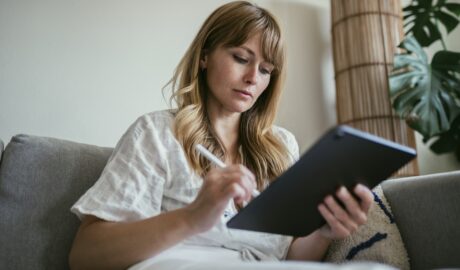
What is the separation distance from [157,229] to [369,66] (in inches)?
63.5

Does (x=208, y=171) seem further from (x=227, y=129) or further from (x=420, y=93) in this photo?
(x=420, y=93)

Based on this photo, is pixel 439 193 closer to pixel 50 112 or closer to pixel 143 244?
pixel 143 244

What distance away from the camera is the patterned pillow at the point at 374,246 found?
0.97 meters

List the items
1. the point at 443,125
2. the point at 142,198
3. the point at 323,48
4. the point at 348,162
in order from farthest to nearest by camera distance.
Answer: the point at 323,48 → the point at 443,125 → the point at 142,198 → the point at 348,162

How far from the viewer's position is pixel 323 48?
2.43 metres

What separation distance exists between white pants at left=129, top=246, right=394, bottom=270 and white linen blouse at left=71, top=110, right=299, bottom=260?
0.04 m

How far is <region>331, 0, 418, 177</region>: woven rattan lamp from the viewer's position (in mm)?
2035

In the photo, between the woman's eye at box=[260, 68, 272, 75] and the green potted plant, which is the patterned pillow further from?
the green potted plant

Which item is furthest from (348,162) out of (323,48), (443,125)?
(323,48)

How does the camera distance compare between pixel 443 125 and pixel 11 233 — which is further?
pixel 443 125

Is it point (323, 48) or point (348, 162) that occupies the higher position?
point (323, 48)

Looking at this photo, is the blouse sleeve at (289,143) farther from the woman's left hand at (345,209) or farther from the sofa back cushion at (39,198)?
the sofa back cushion at (39,198)

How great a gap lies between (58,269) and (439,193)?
877 millimetres

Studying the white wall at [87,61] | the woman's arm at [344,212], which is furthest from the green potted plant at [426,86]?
the woman's arm at [344,212]
